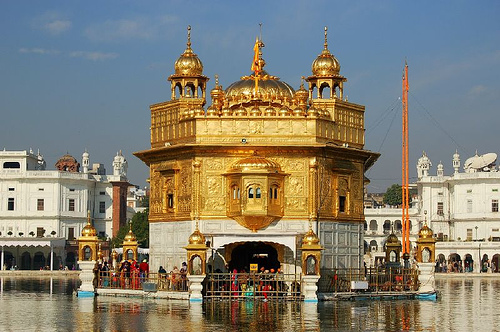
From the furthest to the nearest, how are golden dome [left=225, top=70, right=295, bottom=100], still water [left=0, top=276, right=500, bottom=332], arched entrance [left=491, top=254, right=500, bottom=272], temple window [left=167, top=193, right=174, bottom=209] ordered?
1. arched entrance [left=491, top=254, right=500, bottom=272]
2. golden dome [left=225, top=70, right=295, bottom=100]
3. temple window [left=167, top=193, right=174, bottom=209]
4. still water [left=0, top=276, right=500, bottom=332]

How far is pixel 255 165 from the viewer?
121ft

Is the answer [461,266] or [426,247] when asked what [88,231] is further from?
[461,266]

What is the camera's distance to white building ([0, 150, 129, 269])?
331 feet

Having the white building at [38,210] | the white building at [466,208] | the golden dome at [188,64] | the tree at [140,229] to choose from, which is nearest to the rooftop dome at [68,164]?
the white building at [38,210]

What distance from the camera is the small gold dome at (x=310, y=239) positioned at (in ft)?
115

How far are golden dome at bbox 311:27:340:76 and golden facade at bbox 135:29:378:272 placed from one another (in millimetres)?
1380

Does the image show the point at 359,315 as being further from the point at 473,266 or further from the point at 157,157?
the point at 473,266

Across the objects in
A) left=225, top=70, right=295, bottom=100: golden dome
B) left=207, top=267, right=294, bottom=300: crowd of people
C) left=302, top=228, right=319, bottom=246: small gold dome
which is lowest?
left=207, top=267, right=294, bottom=300: crowd of people

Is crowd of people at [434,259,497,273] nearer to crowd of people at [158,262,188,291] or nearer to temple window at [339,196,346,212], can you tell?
temple window at [339,196,346,212]

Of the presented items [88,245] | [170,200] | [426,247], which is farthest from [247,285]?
[426,247]

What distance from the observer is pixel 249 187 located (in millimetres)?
36906

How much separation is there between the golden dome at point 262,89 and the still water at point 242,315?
9317 millimetres

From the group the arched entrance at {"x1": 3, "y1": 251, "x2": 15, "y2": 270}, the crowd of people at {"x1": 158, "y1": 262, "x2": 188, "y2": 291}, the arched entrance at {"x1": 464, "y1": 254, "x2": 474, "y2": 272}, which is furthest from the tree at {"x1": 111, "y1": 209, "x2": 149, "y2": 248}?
the crowd of people at {"x1": 158, "y1": 262, "x2": 188, "y2": 291}

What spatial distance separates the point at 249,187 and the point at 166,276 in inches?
168
